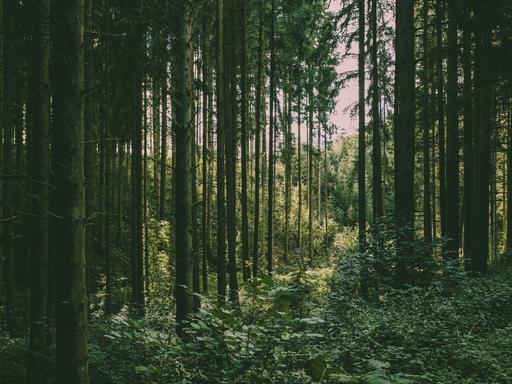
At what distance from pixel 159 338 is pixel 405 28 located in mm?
8778

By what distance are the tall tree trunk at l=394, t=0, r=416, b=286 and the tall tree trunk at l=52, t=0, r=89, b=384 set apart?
276 inches

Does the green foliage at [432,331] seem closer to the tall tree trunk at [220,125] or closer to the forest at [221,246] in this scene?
the forest at [221,246]

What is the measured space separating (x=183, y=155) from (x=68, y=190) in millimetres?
3190

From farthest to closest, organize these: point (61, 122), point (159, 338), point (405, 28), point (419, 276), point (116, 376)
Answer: point (405, 28) → point (419, 276) → point (116, 376) → point (159, 338) → point (61, 122)

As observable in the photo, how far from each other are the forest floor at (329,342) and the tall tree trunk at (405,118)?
1.87 metres

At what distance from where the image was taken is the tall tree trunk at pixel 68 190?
3.98m

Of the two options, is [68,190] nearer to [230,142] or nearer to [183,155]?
[183,155]

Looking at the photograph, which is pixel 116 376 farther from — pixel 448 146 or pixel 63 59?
pixel 448 146

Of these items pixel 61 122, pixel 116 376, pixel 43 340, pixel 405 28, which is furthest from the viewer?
pixel 405 28

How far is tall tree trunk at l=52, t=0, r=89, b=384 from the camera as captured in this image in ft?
13.1

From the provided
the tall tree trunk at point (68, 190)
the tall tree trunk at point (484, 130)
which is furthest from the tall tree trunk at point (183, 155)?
the tall tree trunk at point (484, 130)

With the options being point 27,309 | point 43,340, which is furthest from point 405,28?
point 27,309

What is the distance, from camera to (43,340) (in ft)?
22.7

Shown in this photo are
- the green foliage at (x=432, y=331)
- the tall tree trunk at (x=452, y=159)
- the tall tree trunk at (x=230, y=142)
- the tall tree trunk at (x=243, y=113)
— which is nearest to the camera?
the green foliage at (x=432, y=331)
